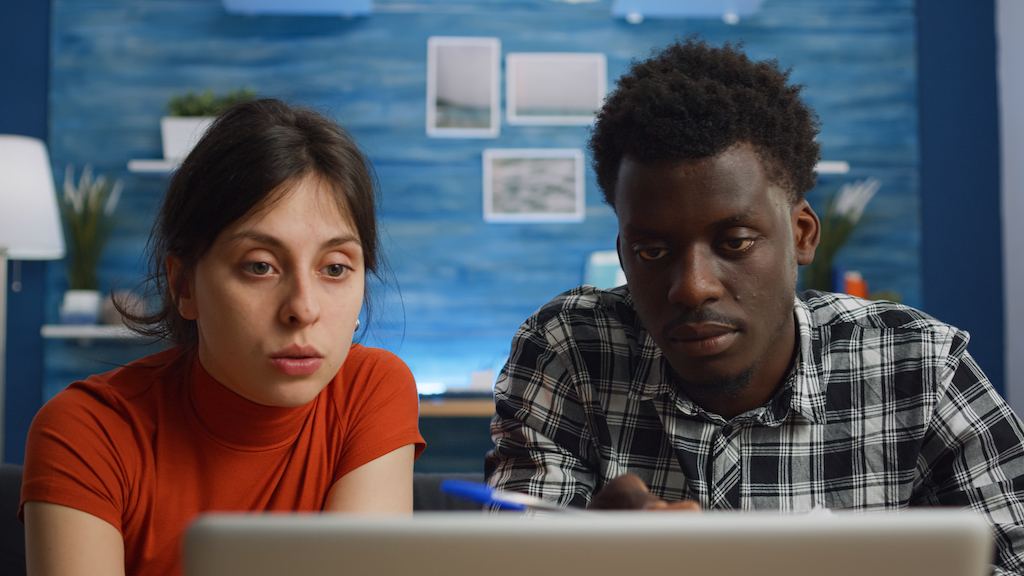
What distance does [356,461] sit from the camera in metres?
0.89

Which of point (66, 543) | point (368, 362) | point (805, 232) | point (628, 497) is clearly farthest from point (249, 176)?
point (805, 232)

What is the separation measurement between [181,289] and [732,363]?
0.65 m

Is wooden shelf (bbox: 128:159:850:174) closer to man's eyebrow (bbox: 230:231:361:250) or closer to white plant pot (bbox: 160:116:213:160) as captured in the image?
white plant pot (bbox: 160:116:213:160)

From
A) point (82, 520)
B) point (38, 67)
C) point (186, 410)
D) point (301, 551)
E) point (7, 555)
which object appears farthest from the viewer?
point (38, 67)

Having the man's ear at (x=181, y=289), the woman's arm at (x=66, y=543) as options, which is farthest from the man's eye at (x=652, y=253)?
the woman's arm at (x=66, y=543)

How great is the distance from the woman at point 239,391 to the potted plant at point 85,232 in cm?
221

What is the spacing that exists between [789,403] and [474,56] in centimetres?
242

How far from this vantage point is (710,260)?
809 mm

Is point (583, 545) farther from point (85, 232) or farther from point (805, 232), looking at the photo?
point (85, 232)

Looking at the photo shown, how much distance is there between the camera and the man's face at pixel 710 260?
80 centimetres

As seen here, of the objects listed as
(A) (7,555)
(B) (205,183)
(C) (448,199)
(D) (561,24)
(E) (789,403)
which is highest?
(D) (561,24)

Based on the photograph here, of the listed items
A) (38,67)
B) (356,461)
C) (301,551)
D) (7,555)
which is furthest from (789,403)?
(38,67)

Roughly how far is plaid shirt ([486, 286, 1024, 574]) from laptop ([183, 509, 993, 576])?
0.58 m

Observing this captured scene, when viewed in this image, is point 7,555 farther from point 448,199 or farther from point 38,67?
point 38,67
